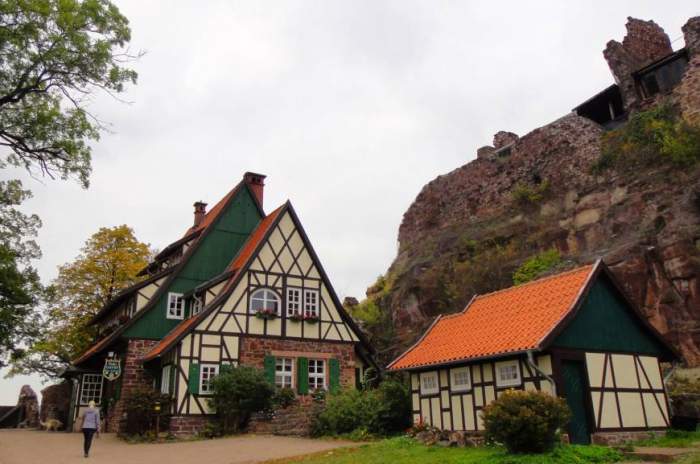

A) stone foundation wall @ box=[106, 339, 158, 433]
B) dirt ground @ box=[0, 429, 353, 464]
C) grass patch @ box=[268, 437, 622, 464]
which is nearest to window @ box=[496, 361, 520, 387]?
grass patch @ box=[268, 437, 622, 464]

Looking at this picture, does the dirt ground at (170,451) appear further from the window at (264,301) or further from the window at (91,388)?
the window at (91,388)

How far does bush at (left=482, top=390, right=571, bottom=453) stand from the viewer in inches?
428

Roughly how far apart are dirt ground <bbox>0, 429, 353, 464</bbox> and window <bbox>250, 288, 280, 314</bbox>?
214 inches

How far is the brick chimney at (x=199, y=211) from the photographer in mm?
29781

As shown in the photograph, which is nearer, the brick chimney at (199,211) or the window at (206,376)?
the window at (206,376)

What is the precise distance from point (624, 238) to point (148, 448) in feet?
61.1

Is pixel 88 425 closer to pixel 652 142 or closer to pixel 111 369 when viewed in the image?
pixel 111 369

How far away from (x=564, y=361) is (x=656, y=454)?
2796 mm

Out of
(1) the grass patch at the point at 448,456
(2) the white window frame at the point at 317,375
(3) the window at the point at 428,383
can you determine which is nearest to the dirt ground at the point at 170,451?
(1) the grass patch at the point at 448,456

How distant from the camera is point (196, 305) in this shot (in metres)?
23.4

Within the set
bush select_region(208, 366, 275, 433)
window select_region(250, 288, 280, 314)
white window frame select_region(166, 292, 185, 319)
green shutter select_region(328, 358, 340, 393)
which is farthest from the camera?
white window frame select_region(166, 292, 185, 319)

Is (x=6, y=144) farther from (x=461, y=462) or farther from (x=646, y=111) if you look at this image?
(x=646, y=111)

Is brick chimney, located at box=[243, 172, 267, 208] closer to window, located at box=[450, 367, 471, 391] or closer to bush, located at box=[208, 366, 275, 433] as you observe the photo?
bush, located at box=[208, 366, 275, 433]

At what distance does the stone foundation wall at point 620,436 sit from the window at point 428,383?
164 inches
